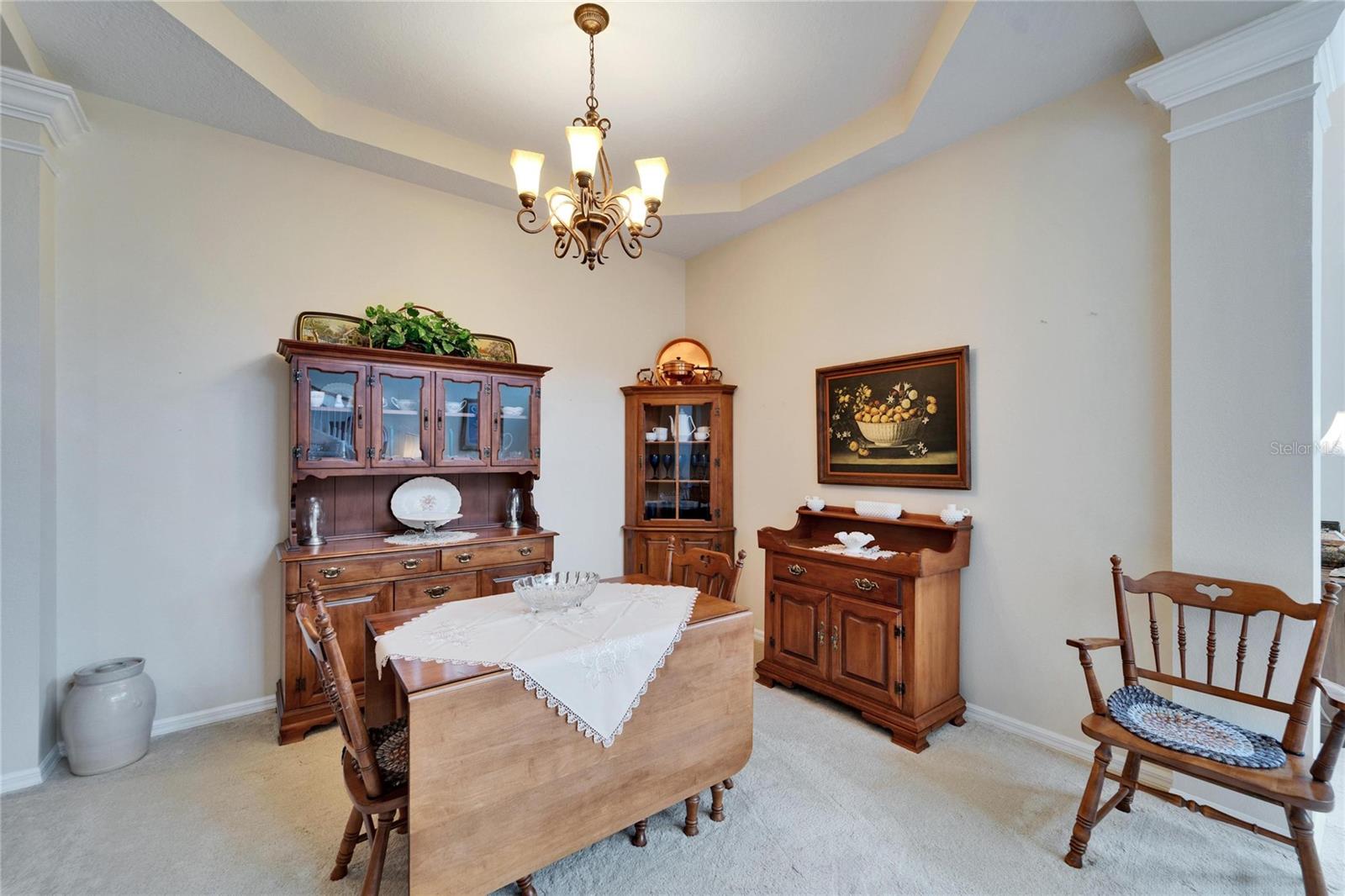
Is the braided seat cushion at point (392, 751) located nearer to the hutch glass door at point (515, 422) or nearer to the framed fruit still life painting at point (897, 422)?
the hutch glass door at point (515, 422)

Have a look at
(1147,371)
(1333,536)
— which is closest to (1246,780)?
(1147,371)

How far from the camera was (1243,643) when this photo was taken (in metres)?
1.87

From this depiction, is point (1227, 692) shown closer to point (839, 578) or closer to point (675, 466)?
point (839, 578)

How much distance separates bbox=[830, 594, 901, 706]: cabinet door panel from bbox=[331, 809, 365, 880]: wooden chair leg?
2139mm

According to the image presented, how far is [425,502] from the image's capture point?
3256 mm

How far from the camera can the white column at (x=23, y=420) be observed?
219 cm

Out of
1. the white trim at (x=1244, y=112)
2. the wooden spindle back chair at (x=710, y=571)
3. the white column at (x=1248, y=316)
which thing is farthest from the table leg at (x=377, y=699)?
the white trim at (x=1244, y=112)

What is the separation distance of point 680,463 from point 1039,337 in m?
2.36

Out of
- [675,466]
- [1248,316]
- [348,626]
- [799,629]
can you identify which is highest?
[1248,316]

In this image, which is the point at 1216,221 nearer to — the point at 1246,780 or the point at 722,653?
the point at 1246,780

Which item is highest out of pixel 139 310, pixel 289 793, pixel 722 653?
pixel 139 310

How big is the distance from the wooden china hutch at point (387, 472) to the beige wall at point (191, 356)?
0.27 metres

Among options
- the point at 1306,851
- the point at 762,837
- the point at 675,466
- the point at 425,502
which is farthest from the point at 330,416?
the point at 1306,851

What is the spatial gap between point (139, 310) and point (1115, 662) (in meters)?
4.68
